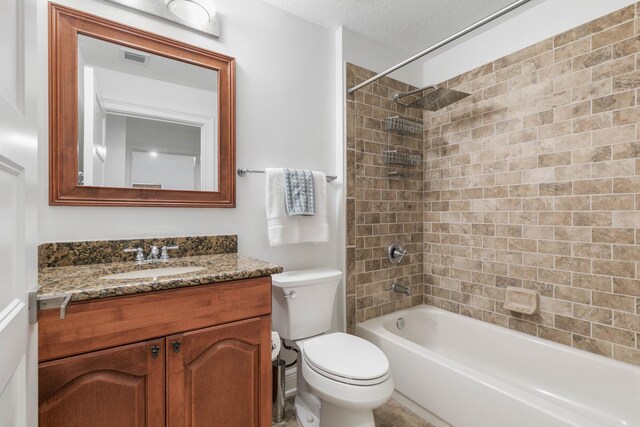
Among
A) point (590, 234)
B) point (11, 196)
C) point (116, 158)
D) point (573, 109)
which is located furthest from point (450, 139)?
point (11, 196)

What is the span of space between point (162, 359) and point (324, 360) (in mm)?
728

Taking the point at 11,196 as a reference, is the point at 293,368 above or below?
below

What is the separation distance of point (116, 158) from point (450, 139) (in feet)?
7.44

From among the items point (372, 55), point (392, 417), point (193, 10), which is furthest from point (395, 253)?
point (193, 10)

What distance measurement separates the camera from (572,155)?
1791 millimetres

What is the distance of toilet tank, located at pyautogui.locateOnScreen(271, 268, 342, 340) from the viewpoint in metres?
1.71

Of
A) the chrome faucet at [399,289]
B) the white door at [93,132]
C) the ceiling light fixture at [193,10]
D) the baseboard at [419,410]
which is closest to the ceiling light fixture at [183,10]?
the ceiling light fixture at [193,10]

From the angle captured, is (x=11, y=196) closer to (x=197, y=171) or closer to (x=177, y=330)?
(x=177, y=330)

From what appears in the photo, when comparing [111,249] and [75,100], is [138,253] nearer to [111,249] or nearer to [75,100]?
[111,249]

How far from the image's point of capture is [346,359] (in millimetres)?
1483

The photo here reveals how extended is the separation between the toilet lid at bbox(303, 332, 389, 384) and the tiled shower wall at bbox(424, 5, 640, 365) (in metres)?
0.73

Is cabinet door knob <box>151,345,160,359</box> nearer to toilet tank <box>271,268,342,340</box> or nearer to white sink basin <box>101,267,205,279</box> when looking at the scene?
white sink basin <box>101,267,205,279</box>

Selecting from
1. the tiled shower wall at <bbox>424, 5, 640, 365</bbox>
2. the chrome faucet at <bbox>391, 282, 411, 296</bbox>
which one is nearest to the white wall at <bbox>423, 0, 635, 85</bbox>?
the tiled shower wall at <bbox>424, 5, 640, 365</bbox>

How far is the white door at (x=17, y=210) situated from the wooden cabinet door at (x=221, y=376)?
16.6 inches
